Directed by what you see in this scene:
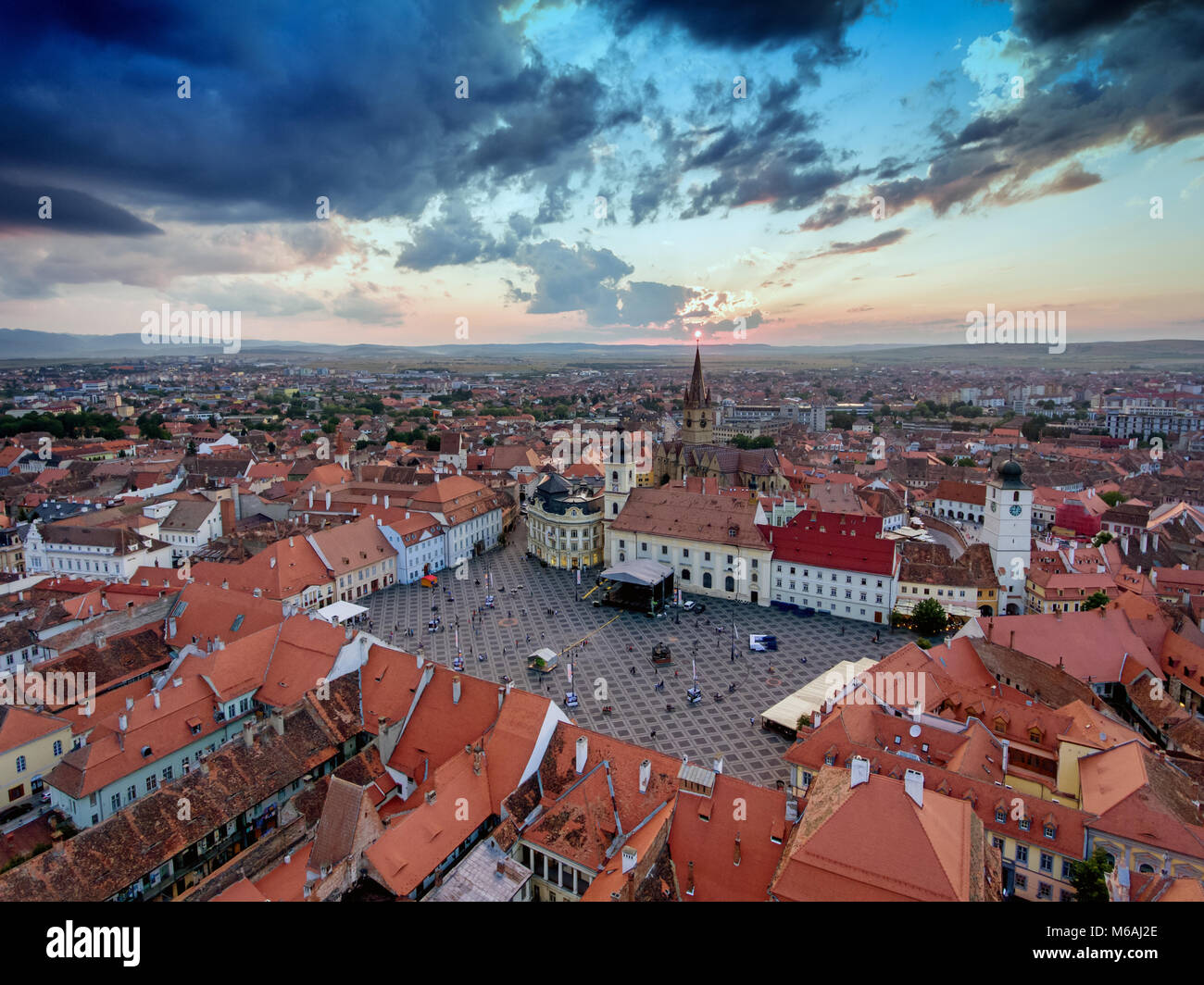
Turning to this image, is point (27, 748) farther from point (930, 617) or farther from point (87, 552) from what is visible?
point (930, 617)

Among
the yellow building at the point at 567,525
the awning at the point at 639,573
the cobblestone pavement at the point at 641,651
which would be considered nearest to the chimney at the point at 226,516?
the cobblestone pavement at the point at 641,651

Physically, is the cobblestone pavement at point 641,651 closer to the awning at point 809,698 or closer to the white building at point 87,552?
the awning at point 809,698

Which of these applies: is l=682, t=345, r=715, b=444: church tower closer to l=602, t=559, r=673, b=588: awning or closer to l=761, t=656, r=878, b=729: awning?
l=602, t=559, r=673, b=588: awning

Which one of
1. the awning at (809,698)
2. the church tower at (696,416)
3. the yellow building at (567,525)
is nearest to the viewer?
the awning at (809,698)

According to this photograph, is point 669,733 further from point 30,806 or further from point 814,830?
point 30,806
